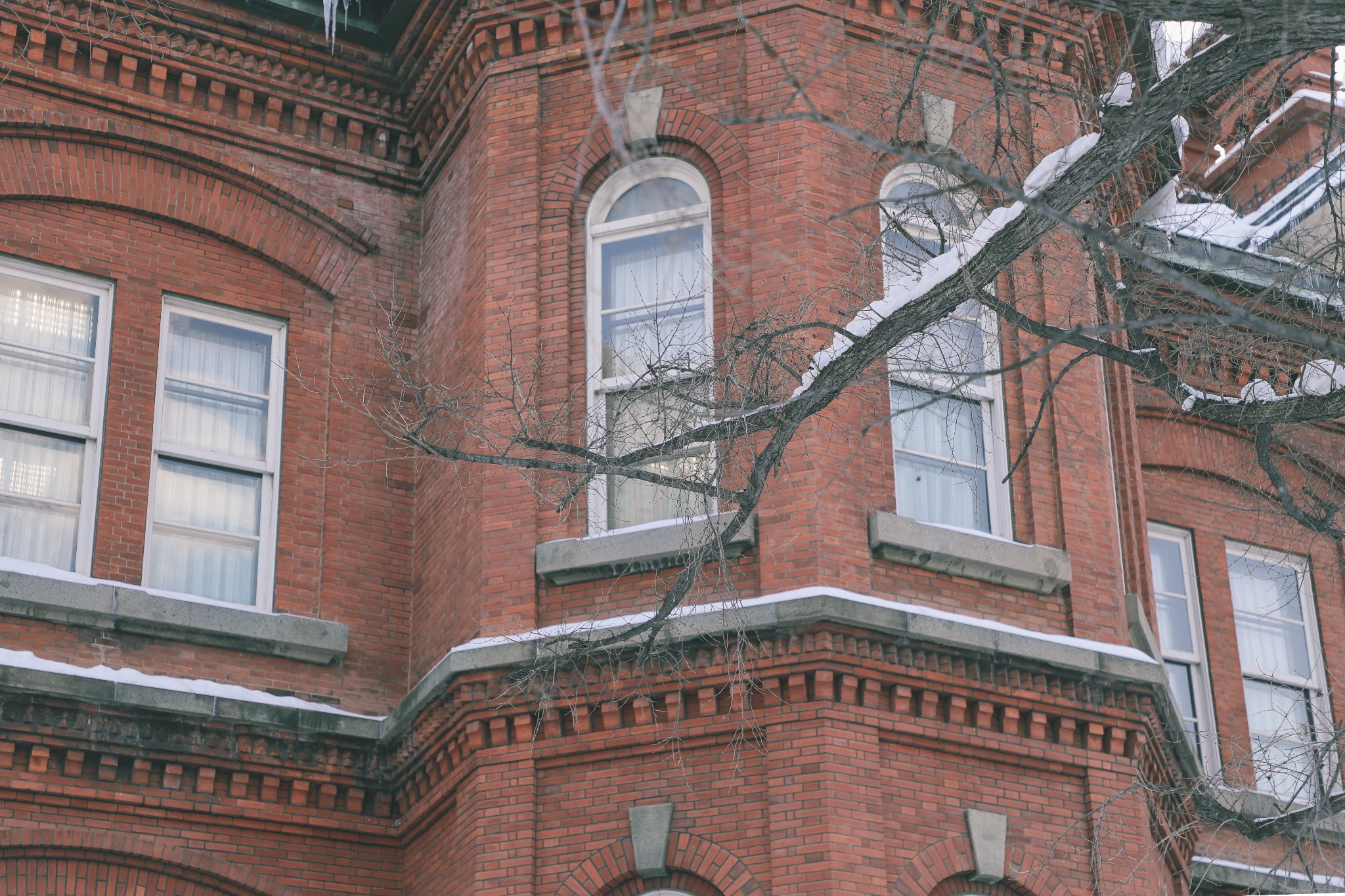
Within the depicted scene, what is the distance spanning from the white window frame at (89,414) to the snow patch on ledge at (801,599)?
2908 millimetres

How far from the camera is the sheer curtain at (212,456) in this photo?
13469 millimetres

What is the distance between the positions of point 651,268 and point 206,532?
3806 mm

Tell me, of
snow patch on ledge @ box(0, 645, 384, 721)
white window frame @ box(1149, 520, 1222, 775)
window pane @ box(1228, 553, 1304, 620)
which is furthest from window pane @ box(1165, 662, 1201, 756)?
snow patch on ledge @ box(0, 645, 384, 721)

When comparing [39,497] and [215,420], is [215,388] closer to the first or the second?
[215,420]

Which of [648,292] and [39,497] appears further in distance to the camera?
[648,292]

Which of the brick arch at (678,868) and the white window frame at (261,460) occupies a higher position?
the white window frame at (261,460)

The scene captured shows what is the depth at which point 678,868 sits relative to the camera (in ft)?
37.5

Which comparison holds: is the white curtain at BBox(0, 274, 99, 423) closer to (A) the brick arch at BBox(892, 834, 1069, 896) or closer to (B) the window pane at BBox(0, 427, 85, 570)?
(B) the window pane at BBox(0, 427, 85, 570)

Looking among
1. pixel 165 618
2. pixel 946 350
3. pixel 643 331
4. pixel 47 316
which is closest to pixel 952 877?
pixel 946 350

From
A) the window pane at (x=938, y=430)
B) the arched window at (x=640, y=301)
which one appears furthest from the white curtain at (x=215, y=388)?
the window pane at (x=938, y=430)

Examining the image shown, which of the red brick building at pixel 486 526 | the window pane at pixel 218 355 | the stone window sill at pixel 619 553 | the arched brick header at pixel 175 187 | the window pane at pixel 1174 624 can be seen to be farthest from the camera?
the window pane at pixel 1174 624

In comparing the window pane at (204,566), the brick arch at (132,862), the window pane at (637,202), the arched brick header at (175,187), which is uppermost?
the arched brick header at (175,187)

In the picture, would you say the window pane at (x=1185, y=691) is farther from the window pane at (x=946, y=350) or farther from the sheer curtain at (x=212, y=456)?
the sheer curtain at (x=212, y=456)

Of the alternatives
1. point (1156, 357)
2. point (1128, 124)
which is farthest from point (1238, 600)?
point (1128, 124)
